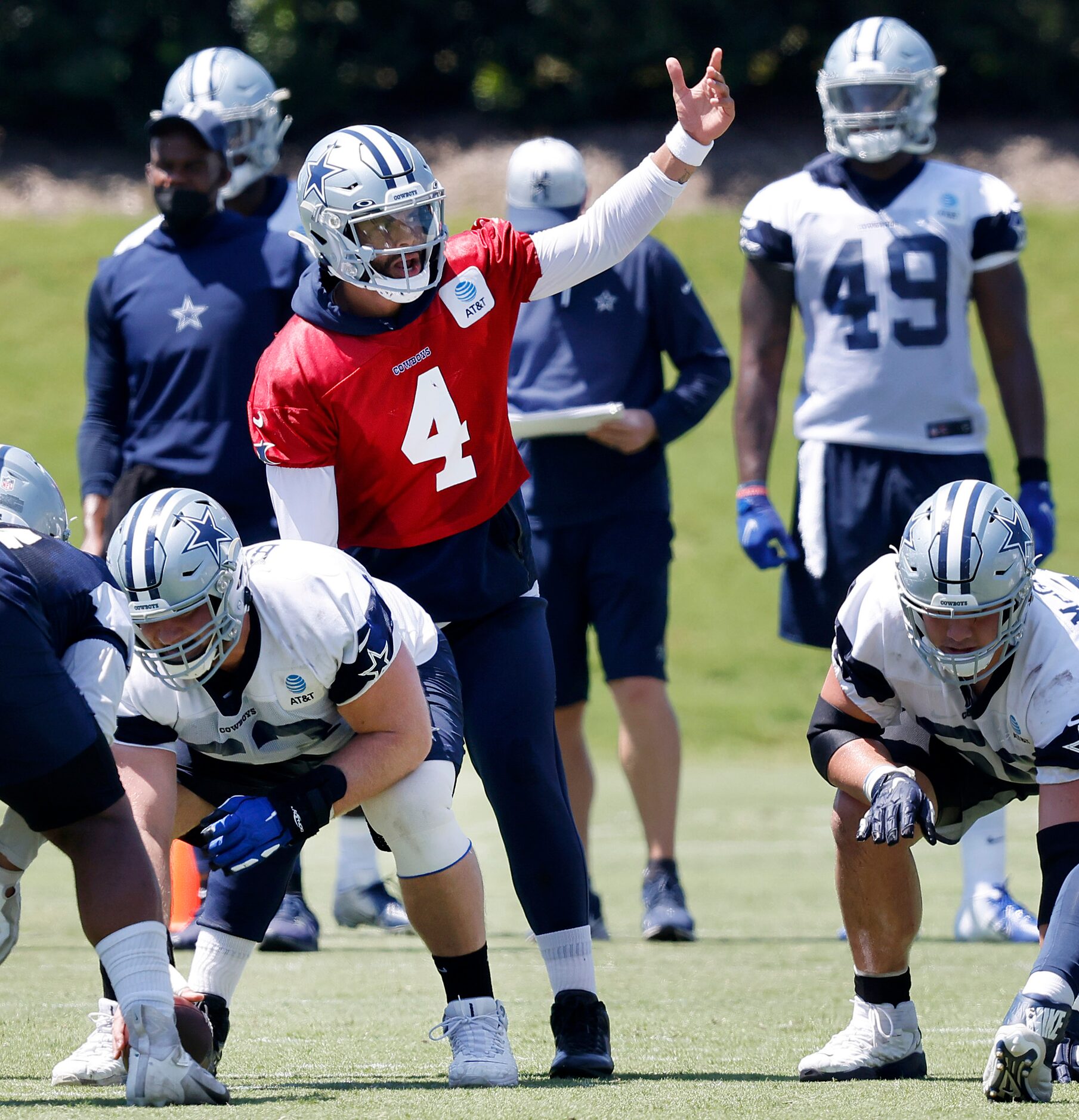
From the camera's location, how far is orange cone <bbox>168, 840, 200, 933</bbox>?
6.29 meters

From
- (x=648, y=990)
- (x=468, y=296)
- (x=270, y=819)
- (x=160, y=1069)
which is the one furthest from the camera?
(x=648, y=990)

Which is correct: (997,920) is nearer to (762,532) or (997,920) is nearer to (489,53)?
(762,532)

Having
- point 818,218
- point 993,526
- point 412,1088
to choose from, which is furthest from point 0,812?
point 993,526

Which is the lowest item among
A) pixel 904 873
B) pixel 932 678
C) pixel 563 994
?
pixel 563 994

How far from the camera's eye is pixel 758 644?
17.1 meters

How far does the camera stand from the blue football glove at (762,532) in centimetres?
630

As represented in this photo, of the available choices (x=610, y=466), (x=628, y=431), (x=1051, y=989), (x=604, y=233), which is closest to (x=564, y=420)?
(x=628, y=431)

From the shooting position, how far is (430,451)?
14.7ft

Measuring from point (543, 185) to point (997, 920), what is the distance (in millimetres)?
2747

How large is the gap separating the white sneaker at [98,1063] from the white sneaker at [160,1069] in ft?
0.97

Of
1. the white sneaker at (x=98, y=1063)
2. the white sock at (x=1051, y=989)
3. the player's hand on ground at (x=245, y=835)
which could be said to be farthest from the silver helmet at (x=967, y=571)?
the white sneaker at (x=98, y=1063)

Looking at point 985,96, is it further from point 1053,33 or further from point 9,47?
point 9,47

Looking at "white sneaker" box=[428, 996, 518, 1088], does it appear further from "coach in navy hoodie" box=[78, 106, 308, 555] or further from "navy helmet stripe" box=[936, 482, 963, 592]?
"coach in navy hoodie" box=[78, 106, 308, 555]

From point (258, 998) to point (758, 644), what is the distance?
39.4ft
